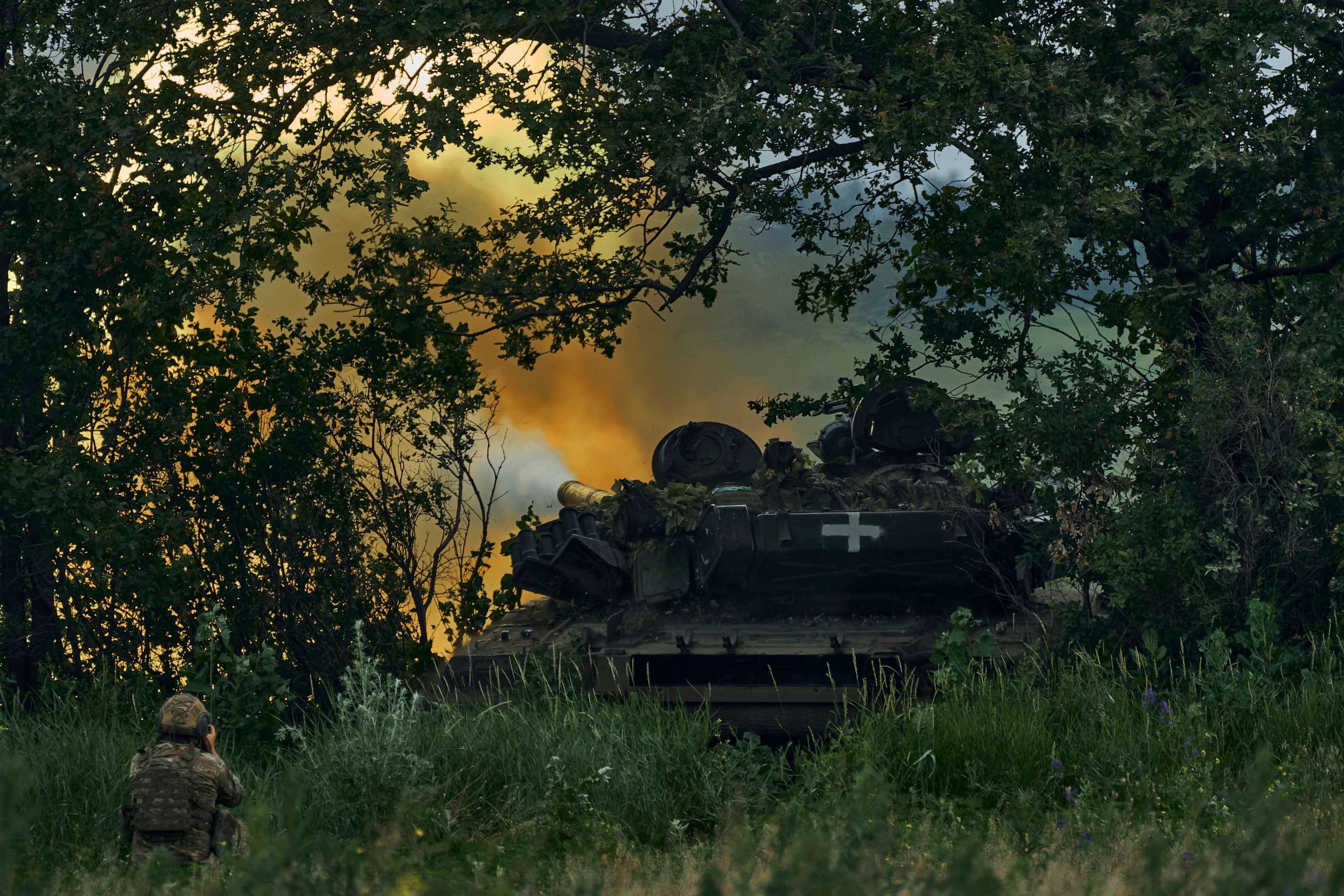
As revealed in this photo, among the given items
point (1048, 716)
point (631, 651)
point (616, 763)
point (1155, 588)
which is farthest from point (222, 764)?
point (1155, 588)

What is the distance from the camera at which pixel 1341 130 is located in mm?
11766

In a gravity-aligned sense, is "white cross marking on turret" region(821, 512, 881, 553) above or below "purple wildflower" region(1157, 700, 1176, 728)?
above

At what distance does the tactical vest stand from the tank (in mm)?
4334

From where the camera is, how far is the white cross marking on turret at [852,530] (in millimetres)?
11898

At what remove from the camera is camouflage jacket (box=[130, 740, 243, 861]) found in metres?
7.11

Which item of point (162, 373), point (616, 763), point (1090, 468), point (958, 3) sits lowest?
point (616, 763)

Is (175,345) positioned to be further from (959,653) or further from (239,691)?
(959,653)

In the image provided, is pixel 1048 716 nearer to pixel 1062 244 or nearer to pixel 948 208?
pixel 1062 244

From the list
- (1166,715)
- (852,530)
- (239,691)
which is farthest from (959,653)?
(239,691)

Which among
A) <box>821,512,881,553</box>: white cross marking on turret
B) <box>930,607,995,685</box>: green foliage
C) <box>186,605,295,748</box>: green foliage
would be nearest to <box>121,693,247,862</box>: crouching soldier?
<box>186,605,295,748</box>: green foliage

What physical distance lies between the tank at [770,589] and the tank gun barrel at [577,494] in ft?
4.79

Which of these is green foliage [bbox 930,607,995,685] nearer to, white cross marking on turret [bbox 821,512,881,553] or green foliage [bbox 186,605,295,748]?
white cross marking on turret [bbox 821,512,881,553]

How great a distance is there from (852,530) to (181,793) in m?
6.22

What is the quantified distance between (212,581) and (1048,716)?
30.4 feet
